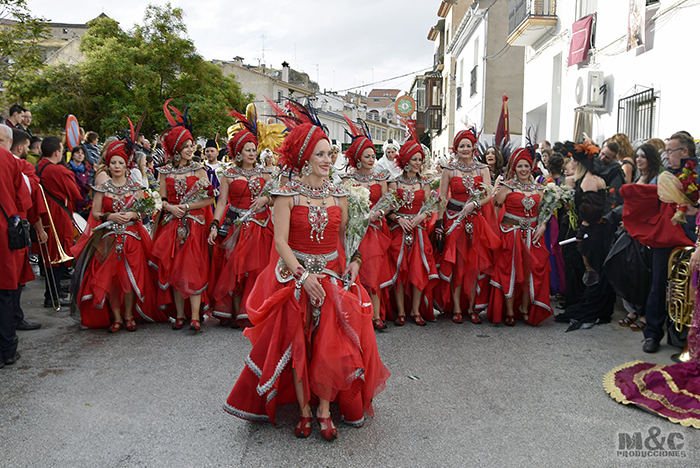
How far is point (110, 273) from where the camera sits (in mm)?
5836

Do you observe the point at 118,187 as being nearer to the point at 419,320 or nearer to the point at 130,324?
the point at 130,324

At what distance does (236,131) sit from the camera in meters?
6.90

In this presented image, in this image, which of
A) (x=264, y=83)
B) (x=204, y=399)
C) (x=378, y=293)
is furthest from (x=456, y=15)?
(x=204, y=399)

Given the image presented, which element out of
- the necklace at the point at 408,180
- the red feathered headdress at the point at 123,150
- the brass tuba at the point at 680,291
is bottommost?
the brass tuba at the point at 680,291

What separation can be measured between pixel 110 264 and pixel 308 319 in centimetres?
327

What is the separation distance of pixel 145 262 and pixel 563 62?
37.3 ft

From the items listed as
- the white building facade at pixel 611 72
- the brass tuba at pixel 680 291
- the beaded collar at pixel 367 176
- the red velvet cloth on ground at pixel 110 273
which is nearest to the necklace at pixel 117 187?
the red velvet cloth on ground at pixel 110 273

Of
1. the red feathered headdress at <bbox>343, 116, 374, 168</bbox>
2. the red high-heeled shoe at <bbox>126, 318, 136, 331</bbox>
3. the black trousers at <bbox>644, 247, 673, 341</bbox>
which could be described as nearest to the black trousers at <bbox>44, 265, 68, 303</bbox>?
the red high-heeled shoe at <bbox>126, 318, 136, 331</bbox>

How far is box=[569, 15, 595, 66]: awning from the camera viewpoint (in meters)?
11.4

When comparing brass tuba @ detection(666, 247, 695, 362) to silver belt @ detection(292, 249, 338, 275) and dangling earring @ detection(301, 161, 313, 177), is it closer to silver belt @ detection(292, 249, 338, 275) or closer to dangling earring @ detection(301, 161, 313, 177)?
silver belt @ detection(292, 249, 338, 275)

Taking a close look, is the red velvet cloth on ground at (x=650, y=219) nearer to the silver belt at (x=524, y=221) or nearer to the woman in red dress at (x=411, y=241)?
the silver belt at (x=524, y=221)

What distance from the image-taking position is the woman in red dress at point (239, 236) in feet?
19.8

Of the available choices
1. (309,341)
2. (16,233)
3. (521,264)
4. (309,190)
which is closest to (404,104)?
(521,264)

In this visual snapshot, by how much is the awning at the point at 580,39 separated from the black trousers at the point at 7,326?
37.7 ft
